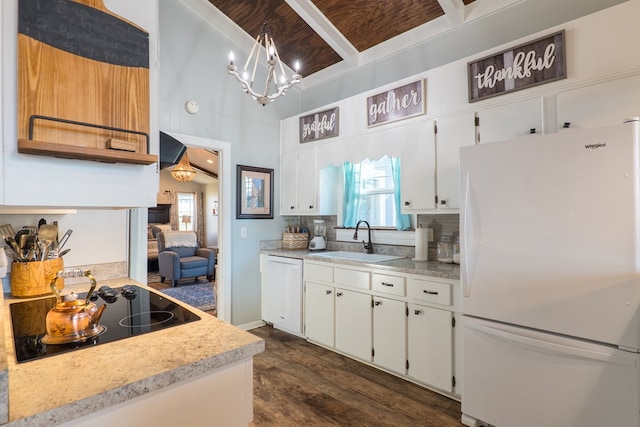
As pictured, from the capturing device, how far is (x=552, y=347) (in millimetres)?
1717

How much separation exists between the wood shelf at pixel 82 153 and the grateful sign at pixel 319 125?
104 inches

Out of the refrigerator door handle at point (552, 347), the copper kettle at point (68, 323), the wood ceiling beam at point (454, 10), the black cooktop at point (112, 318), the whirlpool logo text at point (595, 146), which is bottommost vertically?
the refrigerator door handle at point (552, 347)

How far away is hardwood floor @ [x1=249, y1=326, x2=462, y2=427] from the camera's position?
6.99ft

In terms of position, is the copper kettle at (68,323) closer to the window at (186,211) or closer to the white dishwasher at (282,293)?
the white dishwasher at (282,293)

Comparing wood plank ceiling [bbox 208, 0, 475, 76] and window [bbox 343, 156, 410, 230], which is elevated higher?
wood plank ceiling [bbox 208, 0, 475, 76]

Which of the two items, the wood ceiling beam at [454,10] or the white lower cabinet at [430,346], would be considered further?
the wood ceiling beam at [454,10]

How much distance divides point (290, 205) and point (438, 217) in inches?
66.1

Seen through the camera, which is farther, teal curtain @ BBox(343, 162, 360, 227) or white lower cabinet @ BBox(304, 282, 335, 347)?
teal curtain @ BBox(343, 162, 360, 227)

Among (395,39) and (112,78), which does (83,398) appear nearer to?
(112,78)

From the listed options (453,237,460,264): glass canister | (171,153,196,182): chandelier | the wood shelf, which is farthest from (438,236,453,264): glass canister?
(171,153,196,182): chandelier

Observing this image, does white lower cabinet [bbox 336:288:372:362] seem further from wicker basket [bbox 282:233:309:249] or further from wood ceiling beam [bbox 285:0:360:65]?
wood ceiling beam [bbox 285:0:360:65]

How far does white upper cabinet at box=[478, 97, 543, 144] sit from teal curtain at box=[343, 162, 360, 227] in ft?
4.89

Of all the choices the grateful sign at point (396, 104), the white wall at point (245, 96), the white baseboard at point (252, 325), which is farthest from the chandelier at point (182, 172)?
the grateful sign at point (396, 104)

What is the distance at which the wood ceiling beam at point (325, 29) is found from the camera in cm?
303
